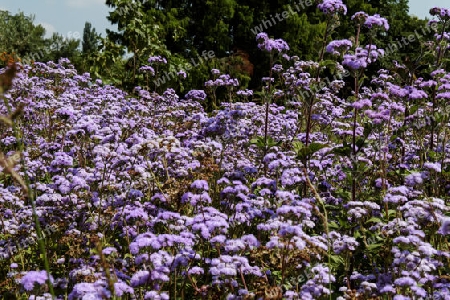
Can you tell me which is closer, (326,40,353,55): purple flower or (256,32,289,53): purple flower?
(326,40,353,55): purple flower

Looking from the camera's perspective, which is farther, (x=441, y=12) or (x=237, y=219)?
(x=441, y=12)

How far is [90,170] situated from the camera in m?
5.40

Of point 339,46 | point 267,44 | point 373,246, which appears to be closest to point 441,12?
point 339,46

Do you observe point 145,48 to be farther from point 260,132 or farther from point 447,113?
point 447,113

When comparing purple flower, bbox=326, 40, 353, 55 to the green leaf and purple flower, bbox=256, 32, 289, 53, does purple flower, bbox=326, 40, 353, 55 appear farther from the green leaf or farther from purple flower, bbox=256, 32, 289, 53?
the green leaf

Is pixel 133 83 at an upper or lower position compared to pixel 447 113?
upper

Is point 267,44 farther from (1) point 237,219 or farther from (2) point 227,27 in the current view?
(2) point 227,27

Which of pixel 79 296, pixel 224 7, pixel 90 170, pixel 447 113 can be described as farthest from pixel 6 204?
pixel 224 7

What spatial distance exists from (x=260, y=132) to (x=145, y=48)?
7.05m

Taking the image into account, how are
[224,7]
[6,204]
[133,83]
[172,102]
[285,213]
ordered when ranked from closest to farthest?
[285,213]
[6,204]
[172,102]
[133,83]
[224,7]

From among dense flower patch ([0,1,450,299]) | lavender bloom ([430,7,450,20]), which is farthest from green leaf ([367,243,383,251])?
lavender bloom ([430,7,450,20])

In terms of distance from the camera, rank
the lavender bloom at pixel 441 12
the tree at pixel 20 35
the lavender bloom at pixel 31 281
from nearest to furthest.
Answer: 1. the lavender bloom at pixel 31 281
2. the lavender bloom at pixel 441 12
3. the tree at pixel 20 35

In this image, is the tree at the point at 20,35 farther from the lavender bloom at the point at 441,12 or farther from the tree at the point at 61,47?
the lavender bloom at the point at 441,12

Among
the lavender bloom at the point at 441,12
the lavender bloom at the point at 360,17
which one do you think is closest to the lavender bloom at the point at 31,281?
the lavender bloom at the point at 360,17
